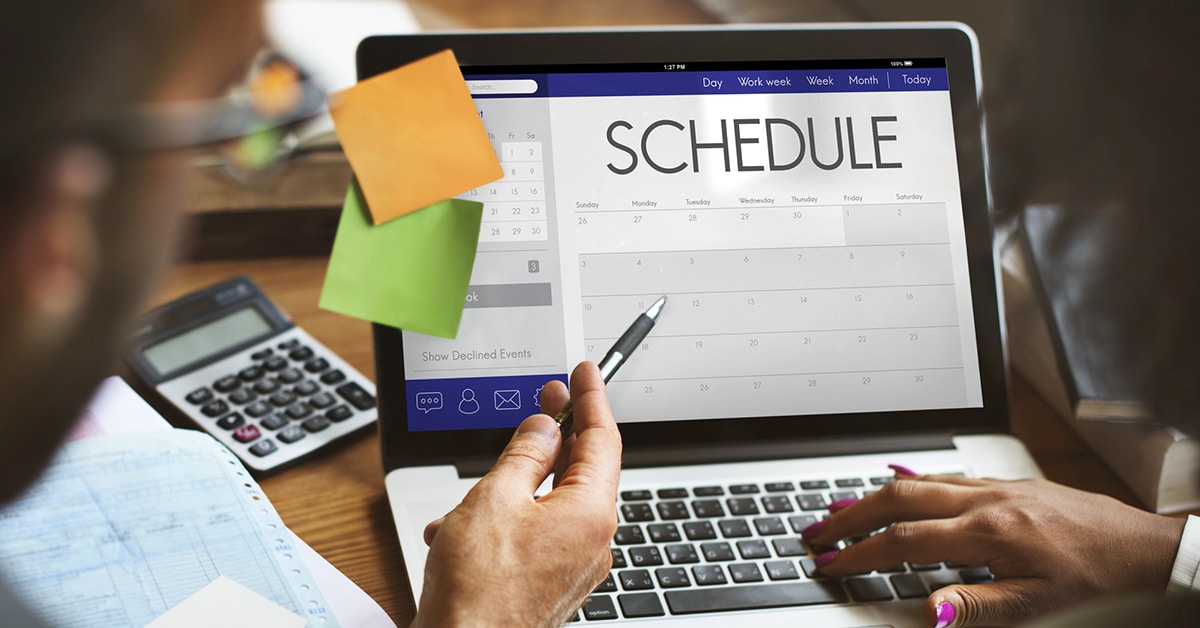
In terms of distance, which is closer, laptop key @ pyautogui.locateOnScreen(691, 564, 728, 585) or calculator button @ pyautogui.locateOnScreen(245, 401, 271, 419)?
laptop key @ pyautogui.locateOnScreen(691, 564, 728, 585)

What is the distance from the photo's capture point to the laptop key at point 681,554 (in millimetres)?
593

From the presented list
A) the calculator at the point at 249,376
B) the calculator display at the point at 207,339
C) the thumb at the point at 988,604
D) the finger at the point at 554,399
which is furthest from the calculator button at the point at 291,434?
the thumb at the point at 988,604

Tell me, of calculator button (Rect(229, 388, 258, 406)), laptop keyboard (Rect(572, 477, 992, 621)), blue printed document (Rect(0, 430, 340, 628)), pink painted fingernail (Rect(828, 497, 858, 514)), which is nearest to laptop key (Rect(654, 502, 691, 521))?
laptop keyboard (Rect(572, 477, 992, 621))

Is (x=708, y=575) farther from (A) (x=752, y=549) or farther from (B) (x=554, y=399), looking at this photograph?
(B) (x=554, y=399)

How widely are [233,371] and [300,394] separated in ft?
0.19

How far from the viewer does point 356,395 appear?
0.74 m

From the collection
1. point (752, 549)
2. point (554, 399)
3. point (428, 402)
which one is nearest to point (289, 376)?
point (428, 402)

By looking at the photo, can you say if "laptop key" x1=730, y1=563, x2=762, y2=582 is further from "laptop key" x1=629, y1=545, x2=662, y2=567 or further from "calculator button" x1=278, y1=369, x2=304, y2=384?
"calculator button" x1=278, y1=369, x2=304, y2=384

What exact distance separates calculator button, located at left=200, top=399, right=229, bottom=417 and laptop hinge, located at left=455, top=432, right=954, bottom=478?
312 millimetres

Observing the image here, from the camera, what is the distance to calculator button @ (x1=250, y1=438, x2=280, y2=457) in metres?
0.68

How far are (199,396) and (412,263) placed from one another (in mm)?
216

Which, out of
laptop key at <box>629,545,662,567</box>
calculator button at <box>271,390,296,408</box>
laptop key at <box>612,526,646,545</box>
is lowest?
laptop key at <box>629,545,662,567</box>

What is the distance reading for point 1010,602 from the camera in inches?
22.2

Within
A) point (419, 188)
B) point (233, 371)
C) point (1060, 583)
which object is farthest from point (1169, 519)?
point (233, 371)
